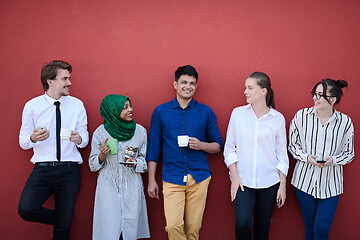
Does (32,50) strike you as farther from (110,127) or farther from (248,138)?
(248,138)

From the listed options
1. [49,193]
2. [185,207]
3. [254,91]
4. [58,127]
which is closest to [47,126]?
[58,127]

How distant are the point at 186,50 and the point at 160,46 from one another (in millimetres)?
317

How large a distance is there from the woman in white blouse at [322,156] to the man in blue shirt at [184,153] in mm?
937

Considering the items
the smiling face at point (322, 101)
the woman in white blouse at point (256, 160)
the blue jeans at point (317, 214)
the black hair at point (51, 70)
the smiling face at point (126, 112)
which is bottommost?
the blue jeans at point (317, 214)

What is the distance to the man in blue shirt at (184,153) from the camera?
3.38 meters

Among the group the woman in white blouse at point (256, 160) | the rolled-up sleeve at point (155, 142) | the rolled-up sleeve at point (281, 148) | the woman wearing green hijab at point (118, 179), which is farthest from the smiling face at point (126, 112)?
the rolled-up sleeve at point (281, 148)

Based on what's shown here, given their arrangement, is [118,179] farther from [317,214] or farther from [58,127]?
[317,214]

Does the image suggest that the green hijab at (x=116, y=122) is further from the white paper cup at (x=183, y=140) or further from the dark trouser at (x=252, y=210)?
the dark trouser at (x=252, y=210)

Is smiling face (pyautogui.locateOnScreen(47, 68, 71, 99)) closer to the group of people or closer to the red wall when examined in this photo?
the group of people

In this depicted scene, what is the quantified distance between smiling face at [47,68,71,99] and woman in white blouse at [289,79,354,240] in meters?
2.59

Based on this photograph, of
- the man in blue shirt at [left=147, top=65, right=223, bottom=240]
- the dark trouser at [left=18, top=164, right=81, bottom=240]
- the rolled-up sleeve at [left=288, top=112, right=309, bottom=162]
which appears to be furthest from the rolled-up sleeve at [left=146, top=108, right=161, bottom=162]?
A: the rolled-up sleeve at [left=288, top=112, right=309, bottom=162]

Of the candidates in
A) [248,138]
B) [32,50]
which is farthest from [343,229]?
[32,50]

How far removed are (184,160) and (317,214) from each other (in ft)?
4.89

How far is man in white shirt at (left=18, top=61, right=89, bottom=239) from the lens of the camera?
11.0 ft
